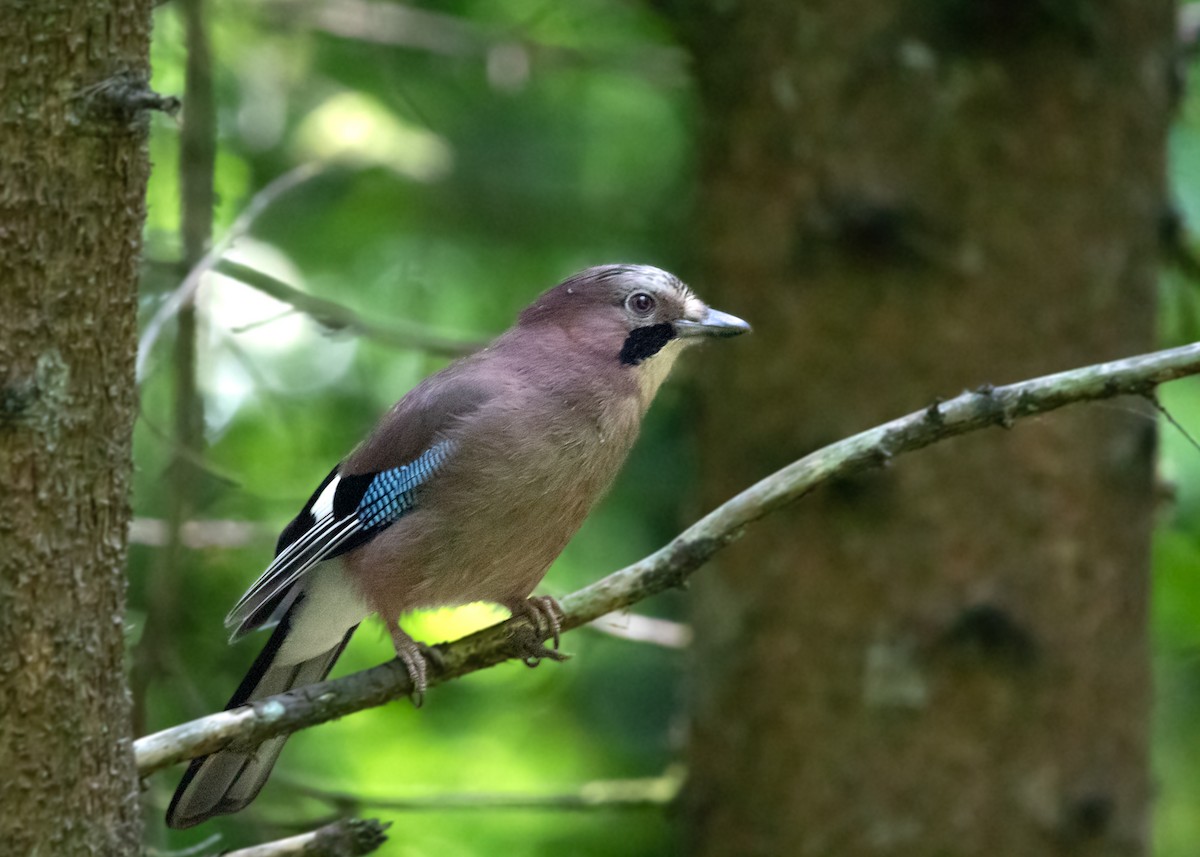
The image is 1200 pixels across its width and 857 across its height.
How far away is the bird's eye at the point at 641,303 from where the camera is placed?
3.97m

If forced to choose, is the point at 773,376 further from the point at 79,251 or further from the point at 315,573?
the point at 79,251

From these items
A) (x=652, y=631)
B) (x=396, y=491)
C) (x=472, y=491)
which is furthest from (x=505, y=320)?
(x=472, y=491)

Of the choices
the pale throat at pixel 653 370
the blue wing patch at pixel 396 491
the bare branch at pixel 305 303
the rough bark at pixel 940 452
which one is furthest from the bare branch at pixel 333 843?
the rough bark at pixel 940 452

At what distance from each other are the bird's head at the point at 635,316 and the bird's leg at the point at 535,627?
0.66 m

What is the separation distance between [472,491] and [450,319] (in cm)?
373

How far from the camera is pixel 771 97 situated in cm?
501

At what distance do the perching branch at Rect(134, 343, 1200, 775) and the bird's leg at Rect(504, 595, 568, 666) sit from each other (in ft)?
1.13

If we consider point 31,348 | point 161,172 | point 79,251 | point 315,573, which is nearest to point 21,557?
point 31,348

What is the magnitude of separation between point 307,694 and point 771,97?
2985 mm

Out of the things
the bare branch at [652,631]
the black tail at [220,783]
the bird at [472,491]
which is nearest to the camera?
the black tail at [220,783]

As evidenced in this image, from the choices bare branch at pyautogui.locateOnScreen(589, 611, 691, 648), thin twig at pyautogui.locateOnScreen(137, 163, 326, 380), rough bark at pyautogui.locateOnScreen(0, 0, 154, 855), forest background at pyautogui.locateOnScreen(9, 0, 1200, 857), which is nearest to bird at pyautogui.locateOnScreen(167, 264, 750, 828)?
forest background at pyautogui.locateOnScreen(9, 0, 1200, 857)

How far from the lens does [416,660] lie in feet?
10.6

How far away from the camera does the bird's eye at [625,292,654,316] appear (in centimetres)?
397

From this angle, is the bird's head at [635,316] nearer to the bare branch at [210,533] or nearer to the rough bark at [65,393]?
the bare branch at [210,533]
